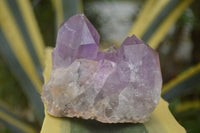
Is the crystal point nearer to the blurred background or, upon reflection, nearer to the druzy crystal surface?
the druzy crystal surface

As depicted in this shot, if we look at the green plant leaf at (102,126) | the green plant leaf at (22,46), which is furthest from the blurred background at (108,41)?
the green plant leaf at (102,126)

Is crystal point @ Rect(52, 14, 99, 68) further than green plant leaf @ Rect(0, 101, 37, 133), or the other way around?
green plant leaf @ Rect(0, 101, 37, 133)

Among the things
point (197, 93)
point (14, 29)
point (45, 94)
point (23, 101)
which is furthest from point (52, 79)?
point (197, 93)

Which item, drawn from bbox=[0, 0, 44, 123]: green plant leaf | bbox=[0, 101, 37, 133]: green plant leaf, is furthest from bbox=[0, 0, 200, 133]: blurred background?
bbox=[0, 0, 44, 123]: green plant leaf

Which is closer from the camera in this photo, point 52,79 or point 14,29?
point 52,79

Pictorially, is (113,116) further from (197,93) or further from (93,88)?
(197,93)

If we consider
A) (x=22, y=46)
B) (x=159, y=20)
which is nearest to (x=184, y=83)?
(x=159, y=20)
